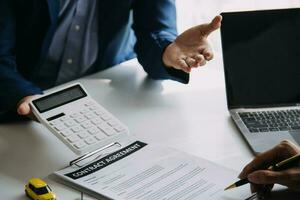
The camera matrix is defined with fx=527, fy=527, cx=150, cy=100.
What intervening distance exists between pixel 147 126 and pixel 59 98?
20 cm

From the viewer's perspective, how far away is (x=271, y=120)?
1101 mm

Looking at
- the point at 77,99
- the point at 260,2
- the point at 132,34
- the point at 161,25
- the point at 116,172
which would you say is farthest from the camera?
the point at 260,2

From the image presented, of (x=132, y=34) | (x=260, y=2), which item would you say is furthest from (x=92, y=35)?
(x=260, y=2)

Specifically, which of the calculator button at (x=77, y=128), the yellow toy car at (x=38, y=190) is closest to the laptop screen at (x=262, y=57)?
the calculator button at (x=77, y=128)

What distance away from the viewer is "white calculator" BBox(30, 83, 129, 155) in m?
0.98

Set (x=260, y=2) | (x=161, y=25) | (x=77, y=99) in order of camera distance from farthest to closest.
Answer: (x=260, y=2) < (x=161, y=25) < (x=77, y=99)

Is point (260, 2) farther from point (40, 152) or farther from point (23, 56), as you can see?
point (40, 152)

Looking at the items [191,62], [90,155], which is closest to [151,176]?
[90,155]

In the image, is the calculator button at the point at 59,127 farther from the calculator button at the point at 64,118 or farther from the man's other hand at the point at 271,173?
the man's other hand at the point at 271,173

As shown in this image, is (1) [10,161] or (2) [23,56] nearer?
(1) [10,161]

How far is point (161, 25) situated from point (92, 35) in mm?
197

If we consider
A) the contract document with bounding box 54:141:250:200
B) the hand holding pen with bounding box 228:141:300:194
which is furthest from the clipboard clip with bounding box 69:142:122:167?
the hand holding pen with bounding box 228:141:300:194

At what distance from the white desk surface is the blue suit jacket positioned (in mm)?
57

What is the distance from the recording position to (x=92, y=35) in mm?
1439
